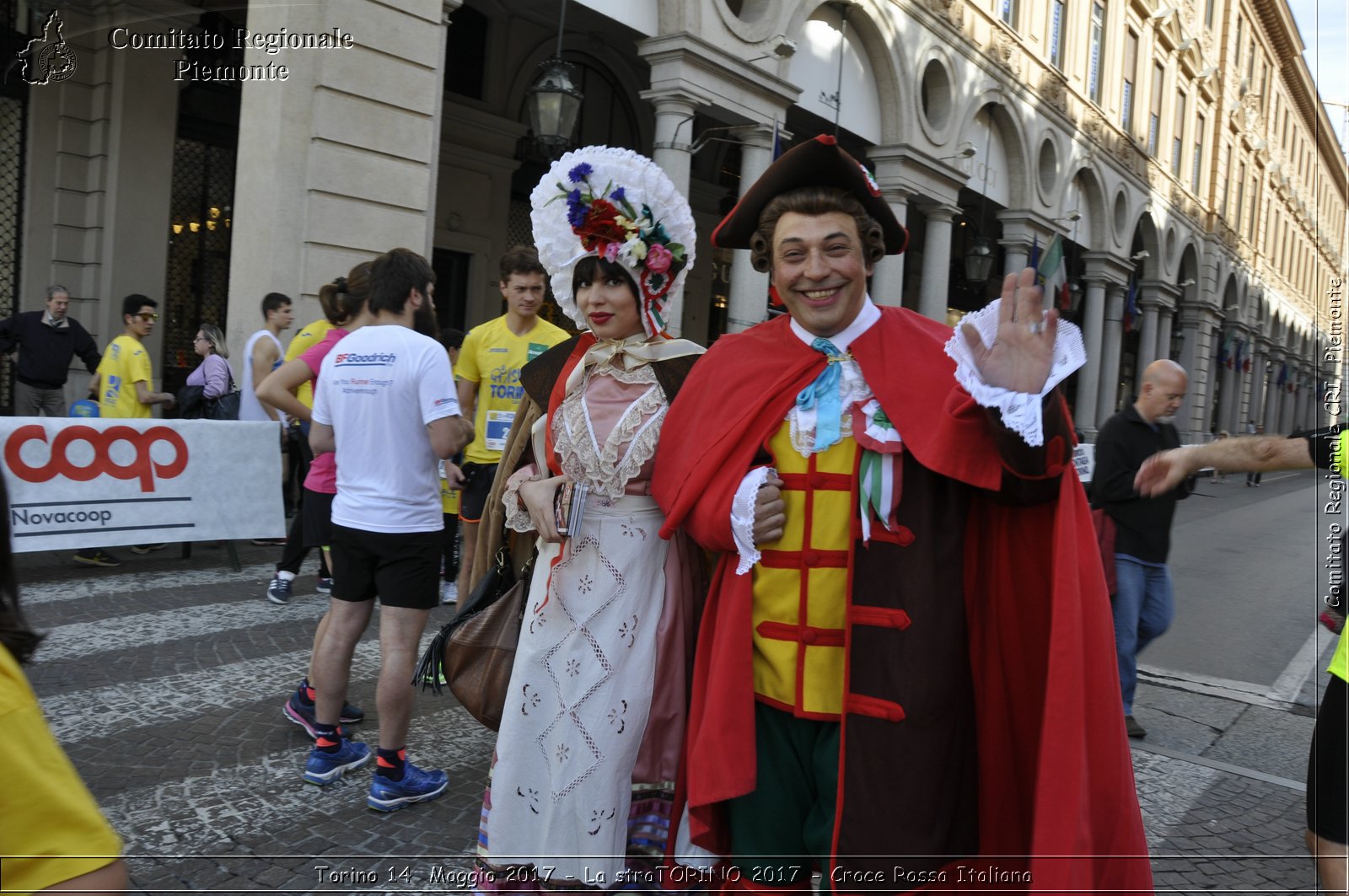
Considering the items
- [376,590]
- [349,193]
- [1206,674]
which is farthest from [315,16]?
[1206,674]

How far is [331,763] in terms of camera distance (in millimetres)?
3678

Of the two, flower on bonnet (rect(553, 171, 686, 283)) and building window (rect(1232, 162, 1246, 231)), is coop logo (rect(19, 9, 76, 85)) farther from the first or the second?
building window (rect(1232, 162, 1246, 231))

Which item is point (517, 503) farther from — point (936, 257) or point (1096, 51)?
point (1096, 51)

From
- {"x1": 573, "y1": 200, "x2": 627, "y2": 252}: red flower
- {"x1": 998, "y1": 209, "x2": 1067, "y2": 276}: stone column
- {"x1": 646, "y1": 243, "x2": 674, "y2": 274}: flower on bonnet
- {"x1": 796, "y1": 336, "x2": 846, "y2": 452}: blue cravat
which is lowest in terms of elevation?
{"x1": 796, "y1": 336, "x2": 846, "y2": 452}: blue cravat

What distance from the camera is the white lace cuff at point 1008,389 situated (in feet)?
→ 5.99

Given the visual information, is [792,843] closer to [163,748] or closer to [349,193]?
[163,748]

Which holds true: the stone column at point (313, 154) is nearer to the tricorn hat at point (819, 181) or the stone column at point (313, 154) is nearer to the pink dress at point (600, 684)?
the pink dress at point (600, 684)

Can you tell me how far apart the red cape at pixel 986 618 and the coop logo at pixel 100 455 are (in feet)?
17.5

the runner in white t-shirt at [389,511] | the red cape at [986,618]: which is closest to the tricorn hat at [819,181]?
the red cape at [986,618]

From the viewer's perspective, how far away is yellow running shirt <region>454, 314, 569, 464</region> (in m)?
5.58

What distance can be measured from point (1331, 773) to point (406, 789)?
2827mm

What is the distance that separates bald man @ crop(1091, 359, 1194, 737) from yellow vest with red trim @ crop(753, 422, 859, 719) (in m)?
3.30

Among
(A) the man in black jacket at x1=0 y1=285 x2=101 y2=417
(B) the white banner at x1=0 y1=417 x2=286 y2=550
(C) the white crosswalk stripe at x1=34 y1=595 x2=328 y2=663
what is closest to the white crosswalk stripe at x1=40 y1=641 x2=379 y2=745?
(C) the white crosswalk stripe at x1=34 y1=595 x2=328 y2=663

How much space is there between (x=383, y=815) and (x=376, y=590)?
2.64 feet
